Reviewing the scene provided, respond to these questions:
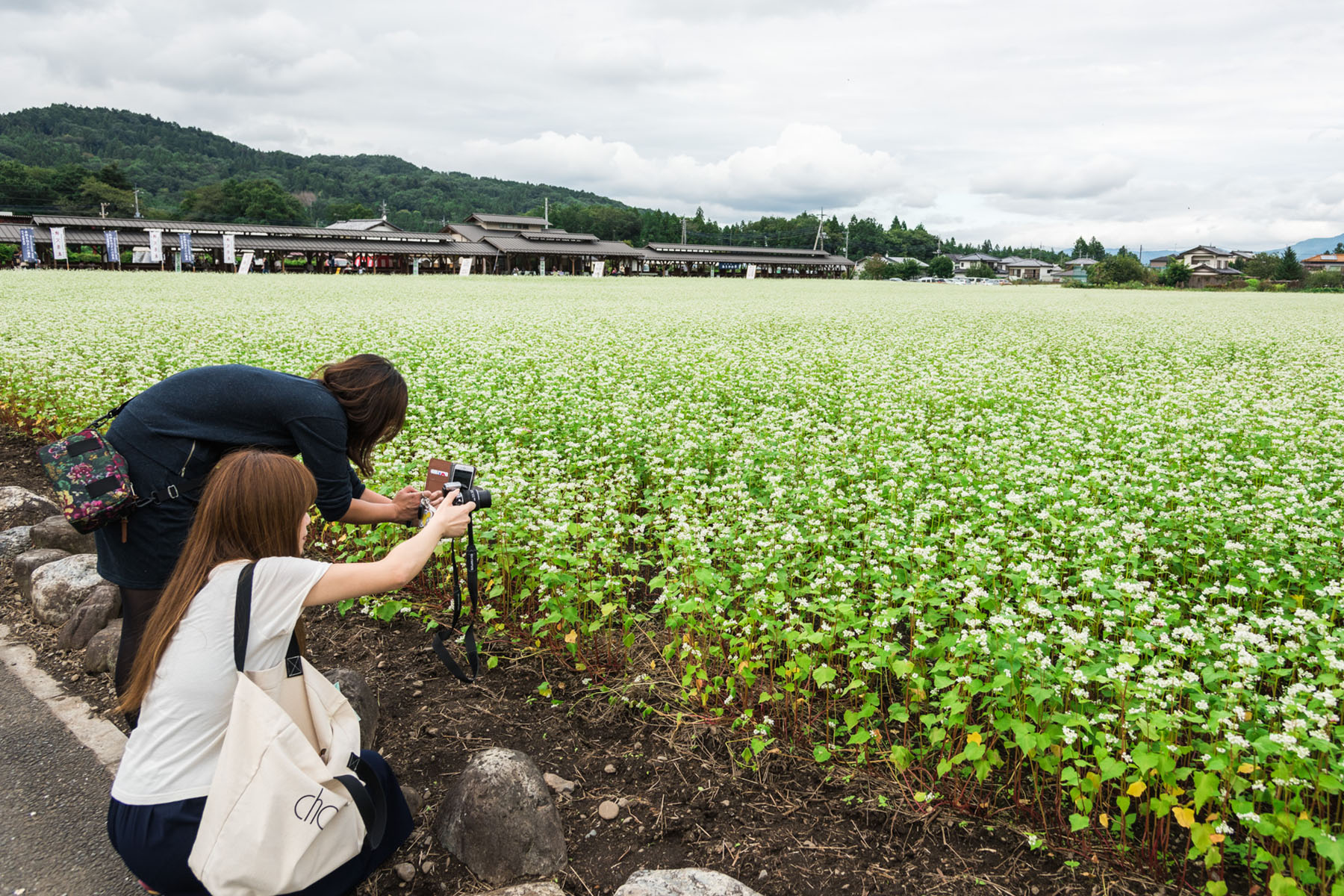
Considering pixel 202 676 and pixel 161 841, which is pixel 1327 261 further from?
pixel 161 841

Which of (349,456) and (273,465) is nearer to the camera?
(273,465)

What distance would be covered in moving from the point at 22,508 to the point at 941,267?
10948cm

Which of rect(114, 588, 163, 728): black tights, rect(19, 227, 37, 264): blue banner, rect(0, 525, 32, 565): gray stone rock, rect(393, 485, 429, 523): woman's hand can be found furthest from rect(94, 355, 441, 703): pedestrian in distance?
rect(19, 227, 37, 264): blue banner

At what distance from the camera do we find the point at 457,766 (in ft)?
12.0

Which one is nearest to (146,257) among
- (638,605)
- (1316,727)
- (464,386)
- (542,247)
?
(542,247)

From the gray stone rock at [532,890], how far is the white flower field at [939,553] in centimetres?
115

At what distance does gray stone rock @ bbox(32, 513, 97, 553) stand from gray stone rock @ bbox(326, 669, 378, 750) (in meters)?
3.36

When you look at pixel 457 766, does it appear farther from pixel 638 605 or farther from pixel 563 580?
pixel 638 605

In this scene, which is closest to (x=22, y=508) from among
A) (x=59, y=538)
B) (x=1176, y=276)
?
(x=59, y=538)

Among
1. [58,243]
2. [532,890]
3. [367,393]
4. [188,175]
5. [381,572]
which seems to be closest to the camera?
[381,572]

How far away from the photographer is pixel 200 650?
2.29 metres

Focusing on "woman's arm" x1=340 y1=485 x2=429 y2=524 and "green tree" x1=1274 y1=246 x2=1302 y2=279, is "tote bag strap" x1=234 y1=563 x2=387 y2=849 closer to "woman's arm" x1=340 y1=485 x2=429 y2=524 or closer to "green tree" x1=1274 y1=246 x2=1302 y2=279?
"woman's arm" x1=340 y1=485 x2=429 y2=524

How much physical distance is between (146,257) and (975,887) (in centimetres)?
5933

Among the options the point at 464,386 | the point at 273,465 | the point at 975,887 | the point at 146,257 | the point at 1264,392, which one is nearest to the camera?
the point at 273,465
